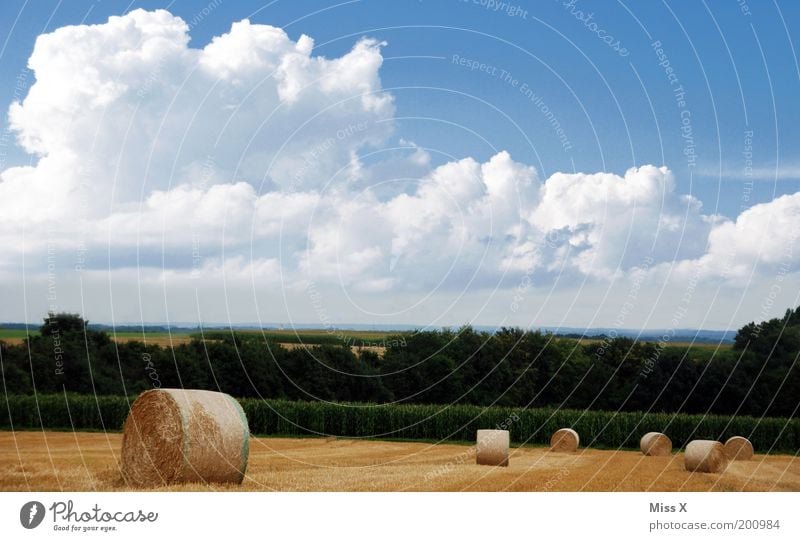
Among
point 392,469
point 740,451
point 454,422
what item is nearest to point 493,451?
point 392,469

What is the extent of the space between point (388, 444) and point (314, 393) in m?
5.03

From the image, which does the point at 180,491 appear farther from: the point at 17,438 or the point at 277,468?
the point at 17,438

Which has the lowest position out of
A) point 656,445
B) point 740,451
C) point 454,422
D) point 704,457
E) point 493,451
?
point 740,451

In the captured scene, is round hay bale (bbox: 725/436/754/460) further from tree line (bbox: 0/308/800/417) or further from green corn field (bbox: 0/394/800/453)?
green corn field (bbox: 0/394/800/453)

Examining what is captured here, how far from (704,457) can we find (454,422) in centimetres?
1594

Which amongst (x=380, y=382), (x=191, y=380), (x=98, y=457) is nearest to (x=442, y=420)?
(x=380, y=382)

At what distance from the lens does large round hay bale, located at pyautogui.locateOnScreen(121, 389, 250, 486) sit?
15.8m

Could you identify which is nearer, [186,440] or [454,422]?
[186,440]

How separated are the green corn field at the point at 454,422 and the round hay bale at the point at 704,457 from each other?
11.8m

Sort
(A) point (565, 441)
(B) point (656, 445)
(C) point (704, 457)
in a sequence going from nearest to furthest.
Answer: (C) point (704, 457) → (B) point (656, 445) → (A) point (565, 441)

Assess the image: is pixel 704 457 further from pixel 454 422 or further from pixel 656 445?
pixel 454 422

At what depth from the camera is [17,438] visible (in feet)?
→ 98.6

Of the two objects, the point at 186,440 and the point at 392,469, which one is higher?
the point at 186,440

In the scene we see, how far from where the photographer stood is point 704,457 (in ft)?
79.4
